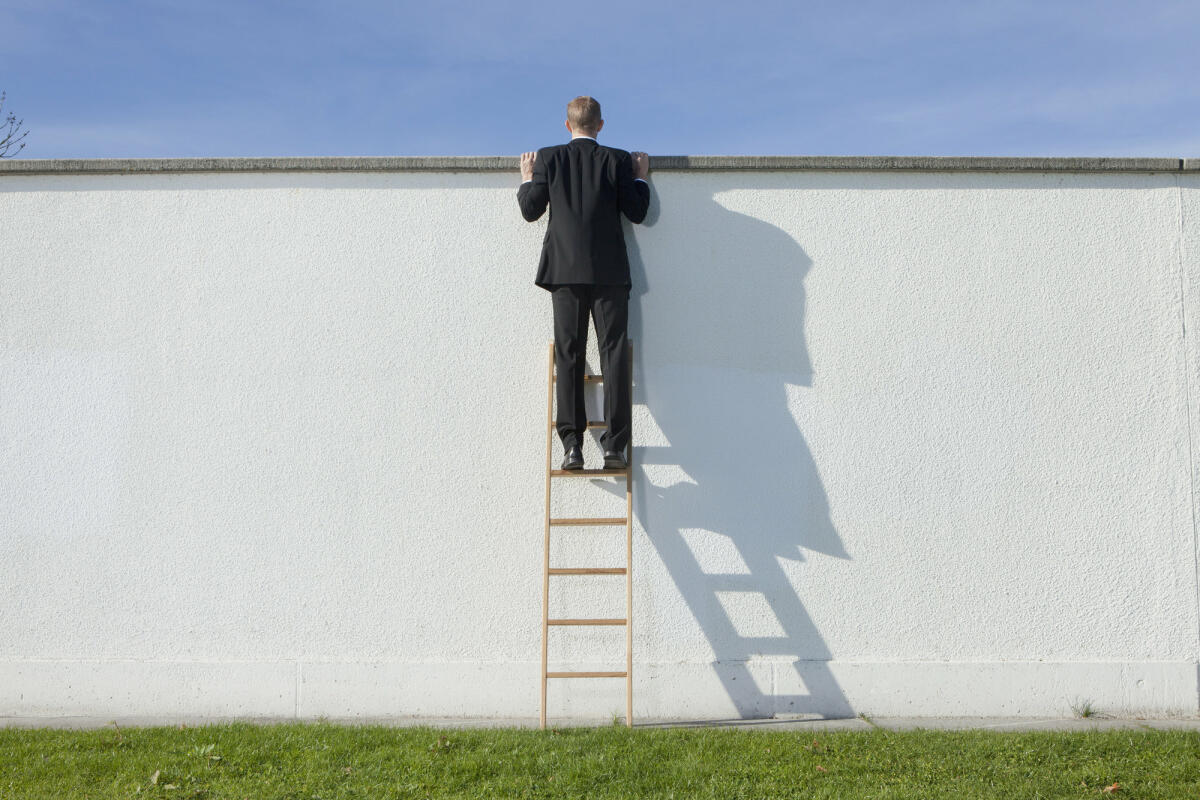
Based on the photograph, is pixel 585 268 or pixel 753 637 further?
pixel 753 637

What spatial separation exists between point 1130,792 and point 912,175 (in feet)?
9.98

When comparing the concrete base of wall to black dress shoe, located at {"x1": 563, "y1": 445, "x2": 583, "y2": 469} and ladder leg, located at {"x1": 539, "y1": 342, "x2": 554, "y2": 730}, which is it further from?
black dress shoe, located at {"x1": 563, "y1": 445, "x2": 583, "y2": 469}

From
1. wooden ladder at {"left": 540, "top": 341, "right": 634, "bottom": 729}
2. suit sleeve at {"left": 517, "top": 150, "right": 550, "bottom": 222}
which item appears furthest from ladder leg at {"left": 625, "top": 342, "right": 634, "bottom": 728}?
suit sleeve at {"left": 517, "top": 150, "right": 550, "bottom": 222}

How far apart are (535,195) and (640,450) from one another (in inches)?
55.0

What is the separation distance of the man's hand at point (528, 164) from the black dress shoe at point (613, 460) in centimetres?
146

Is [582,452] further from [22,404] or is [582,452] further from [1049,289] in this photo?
[22,404]

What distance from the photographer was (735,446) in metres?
5.03

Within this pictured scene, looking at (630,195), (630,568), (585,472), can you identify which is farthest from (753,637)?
(630,195)

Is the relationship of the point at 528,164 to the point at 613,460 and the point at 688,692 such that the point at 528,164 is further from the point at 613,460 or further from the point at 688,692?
the point at 688,692

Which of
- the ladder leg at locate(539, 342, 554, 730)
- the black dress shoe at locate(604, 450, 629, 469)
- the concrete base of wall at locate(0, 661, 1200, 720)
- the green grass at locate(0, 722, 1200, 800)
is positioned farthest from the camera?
the concrete base of wall at locate(0, 661, 1200, 720)

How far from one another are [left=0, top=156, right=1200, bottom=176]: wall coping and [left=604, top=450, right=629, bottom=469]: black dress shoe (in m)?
1.52

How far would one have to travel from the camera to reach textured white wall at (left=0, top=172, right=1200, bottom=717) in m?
4.92

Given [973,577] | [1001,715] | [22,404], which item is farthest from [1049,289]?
[22,404]

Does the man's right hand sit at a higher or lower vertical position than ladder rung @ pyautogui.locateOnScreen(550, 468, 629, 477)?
higher
